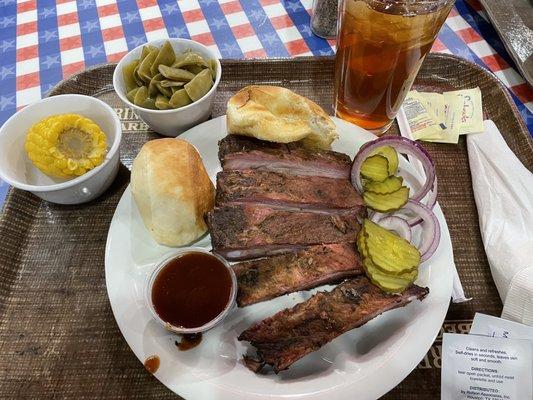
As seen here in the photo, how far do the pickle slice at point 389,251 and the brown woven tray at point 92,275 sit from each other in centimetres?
42

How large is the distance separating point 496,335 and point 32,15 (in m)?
4.17

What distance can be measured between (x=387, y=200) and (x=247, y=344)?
1.00 m

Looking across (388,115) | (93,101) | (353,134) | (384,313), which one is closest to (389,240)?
(384,313)

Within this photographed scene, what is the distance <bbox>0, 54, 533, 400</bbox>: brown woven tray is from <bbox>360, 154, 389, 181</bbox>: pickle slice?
516 mm

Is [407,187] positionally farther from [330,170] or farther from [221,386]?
[221,386]

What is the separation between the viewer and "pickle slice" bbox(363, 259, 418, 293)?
178 centimetres

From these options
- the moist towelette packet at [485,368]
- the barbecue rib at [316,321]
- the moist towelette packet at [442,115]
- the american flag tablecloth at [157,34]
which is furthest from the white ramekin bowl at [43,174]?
the moist towelette packet at [485,368]

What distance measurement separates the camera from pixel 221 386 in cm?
166

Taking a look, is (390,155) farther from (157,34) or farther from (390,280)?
(157,34)

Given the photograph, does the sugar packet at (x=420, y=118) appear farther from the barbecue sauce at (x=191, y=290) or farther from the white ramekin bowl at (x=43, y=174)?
the white ramekin bowl at (x=43, y=174)

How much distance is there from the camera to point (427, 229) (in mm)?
2027

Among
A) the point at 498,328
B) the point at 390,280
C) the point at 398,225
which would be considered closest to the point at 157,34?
the point at 398,225

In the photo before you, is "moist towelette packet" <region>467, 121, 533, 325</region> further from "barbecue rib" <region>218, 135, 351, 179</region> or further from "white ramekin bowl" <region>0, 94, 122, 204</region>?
"white ramekin bowl" <region>0, 94, 122, 204</region>

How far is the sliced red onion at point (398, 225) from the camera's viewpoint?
202 cm
